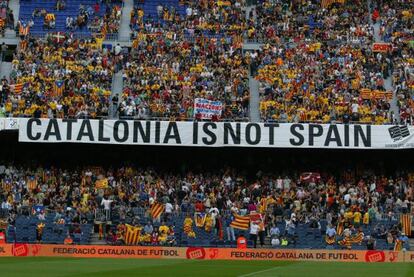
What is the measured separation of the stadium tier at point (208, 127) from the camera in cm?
3978

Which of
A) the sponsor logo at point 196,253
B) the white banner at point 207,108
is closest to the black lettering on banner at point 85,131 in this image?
the white banner at point 207,108

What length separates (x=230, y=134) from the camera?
43219mm

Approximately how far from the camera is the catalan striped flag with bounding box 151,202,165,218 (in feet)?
132

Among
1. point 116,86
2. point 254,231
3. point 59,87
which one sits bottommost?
point 254,231

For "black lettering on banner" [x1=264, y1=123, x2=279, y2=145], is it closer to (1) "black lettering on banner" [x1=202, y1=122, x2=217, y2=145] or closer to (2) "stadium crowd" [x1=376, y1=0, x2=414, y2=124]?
(1) "black lettering on banner" [x1=202, y1=122, x2=217, y2=145]

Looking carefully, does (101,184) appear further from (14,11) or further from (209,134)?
(14,11)

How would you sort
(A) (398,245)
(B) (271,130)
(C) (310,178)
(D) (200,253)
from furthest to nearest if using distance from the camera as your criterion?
1. (C) (310,178)
2. (B) (271,130)
3. (A) (398,245)
4. (D) (200,253)

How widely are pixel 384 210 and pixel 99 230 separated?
13.3 metres

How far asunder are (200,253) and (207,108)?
11171 millimetres

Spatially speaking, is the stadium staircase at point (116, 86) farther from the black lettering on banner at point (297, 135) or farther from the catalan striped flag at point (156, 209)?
the black lettering on banner at point (297, 135)

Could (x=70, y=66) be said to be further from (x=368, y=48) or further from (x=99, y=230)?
(x=368, y=48)

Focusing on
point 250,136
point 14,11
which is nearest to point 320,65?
point 250,136

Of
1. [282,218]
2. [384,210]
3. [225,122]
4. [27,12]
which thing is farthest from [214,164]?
[27,12]

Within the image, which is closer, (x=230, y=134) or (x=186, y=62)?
(x=230, y=134)
